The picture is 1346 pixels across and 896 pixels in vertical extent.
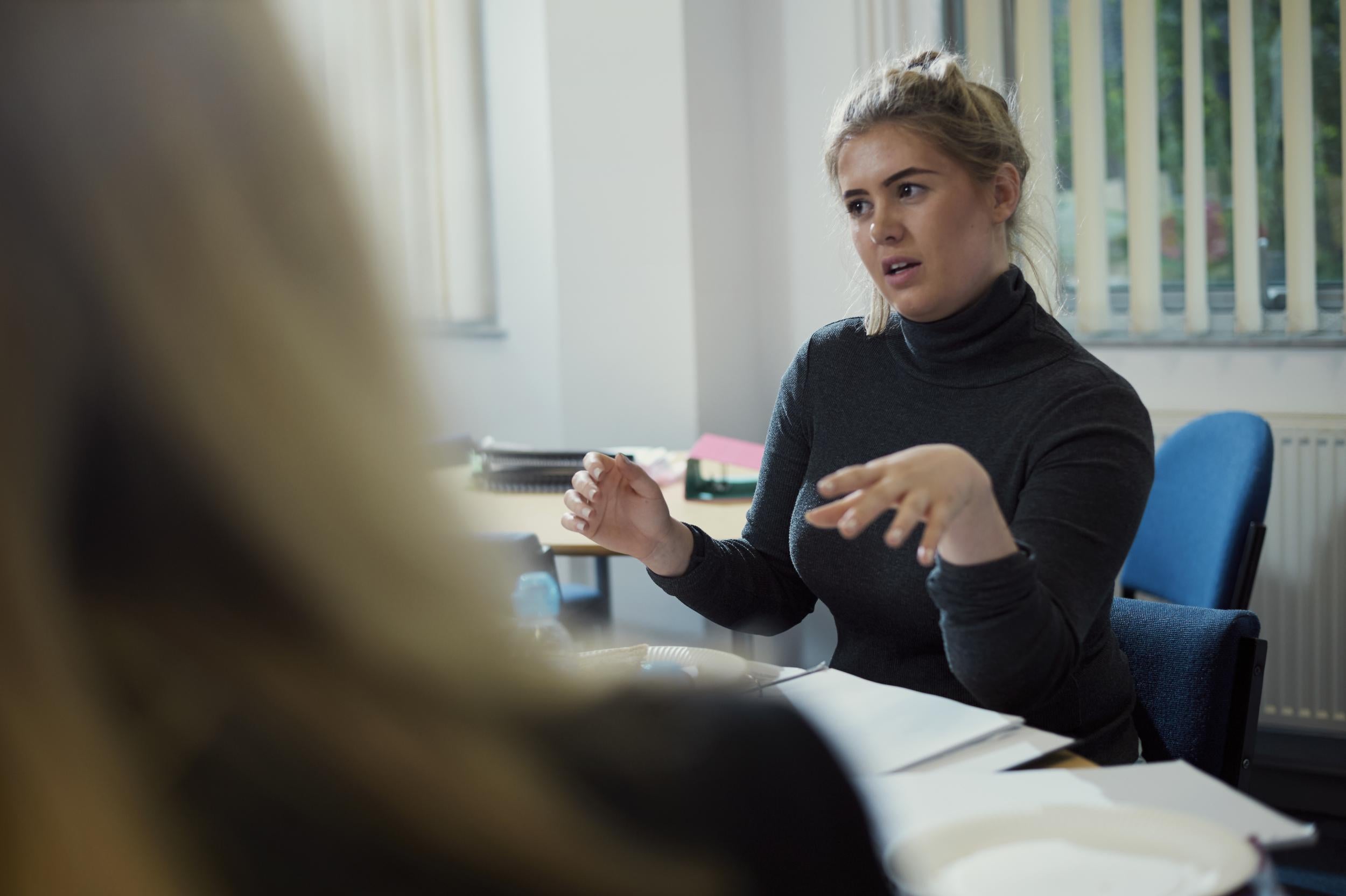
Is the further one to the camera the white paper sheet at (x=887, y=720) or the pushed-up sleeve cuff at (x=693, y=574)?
the pushed-up sleeve cuff at (x=693, y=574)

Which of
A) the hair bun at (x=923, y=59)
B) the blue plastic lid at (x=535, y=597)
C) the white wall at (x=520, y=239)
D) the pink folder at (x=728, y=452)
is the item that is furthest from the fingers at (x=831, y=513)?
the white wall at (x=520, y=239)

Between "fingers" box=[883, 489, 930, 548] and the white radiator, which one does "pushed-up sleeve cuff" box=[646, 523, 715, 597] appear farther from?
the white radiator

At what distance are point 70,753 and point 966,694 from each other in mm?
1125

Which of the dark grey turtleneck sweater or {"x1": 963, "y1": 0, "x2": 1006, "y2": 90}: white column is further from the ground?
{"x1": 963, "y1": 0, "x2": 1006, "y2": 90}: white column

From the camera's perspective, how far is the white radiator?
8.57 ft

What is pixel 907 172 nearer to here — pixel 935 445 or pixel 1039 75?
pixel 935 445

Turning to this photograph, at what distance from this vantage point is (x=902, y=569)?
4.64 feet

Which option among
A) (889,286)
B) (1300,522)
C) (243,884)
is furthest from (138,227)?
(1300,522)

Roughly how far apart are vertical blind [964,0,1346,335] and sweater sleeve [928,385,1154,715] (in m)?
1.54

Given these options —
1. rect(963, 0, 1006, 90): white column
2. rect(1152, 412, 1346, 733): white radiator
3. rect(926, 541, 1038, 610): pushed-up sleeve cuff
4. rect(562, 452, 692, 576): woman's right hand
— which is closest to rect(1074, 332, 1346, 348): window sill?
rect(1152, 412, 1346, 733): white radiator

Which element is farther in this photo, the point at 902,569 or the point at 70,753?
the point at 902,569

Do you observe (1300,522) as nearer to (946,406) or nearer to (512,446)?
(946,406)

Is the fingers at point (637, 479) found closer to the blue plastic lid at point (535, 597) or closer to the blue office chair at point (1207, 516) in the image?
the blue plastic lid at point (535, 597)

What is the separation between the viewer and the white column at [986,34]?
9.75 feet
